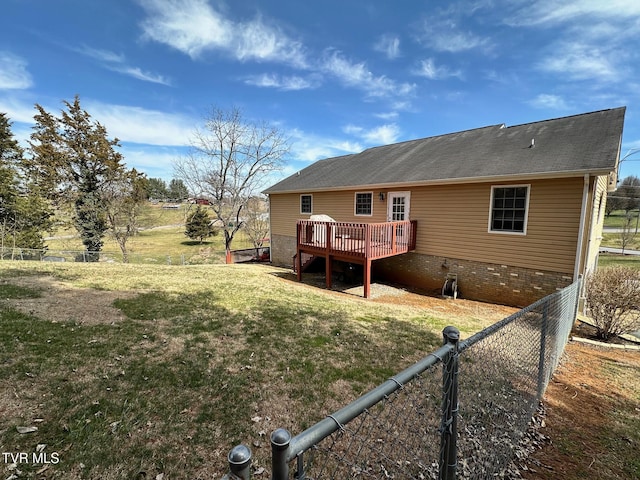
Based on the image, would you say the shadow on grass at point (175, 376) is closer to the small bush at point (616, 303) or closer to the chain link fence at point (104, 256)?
the small bush at point (616, 303)

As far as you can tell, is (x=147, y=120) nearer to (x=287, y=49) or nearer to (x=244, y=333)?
(x=287, y=49)

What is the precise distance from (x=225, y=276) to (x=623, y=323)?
10831 millimetres

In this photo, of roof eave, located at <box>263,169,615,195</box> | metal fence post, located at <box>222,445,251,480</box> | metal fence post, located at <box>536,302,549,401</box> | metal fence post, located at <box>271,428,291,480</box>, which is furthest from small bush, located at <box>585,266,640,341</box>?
metal fence post, located at <box>222,445,251,480</box>

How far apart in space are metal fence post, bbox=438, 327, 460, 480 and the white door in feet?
28.8

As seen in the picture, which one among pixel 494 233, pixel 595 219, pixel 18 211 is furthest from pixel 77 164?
pixel 595 219

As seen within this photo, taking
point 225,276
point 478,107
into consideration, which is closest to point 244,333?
point 225,276

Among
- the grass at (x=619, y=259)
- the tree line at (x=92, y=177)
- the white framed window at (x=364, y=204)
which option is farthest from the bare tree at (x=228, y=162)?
the grass at (x=619, y=259)

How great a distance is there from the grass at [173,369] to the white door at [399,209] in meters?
4.04

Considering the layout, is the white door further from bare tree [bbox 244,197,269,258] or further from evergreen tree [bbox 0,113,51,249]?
evergreen tree [bbox 0,113,51,249]

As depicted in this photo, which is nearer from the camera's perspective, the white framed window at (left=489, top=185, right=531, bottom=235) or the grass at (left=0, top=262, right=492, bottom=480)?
the grass at (left=0, top=262, right=492, bottom=480)

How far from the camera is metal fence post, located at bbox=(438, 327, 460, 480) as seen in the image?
5.02ft

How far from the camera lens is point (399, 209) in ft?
36.1

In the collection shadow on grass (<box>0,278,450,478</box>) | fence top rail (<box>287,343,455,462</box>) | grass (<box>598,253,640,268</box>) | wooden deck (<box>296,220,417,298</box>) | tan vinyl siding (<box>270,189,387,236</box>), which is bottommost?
grass (<box>598,253,640,268</box>)

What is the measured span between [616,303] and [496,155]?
5.32 meters
